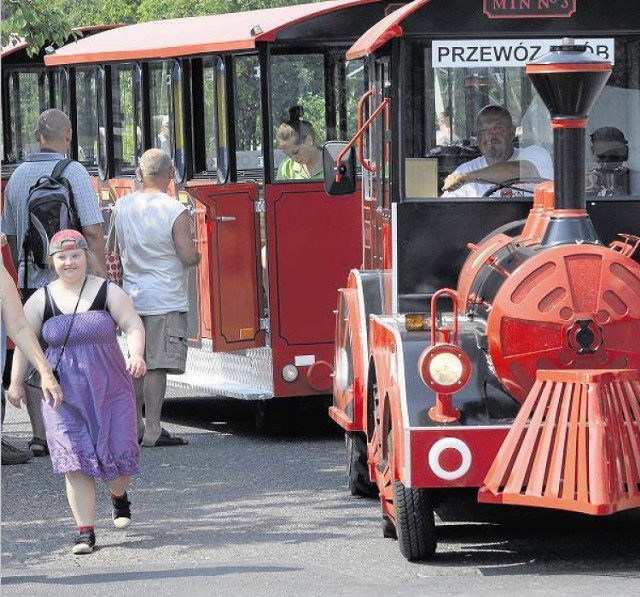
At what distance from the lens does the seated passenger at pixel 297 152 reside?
1130 cm

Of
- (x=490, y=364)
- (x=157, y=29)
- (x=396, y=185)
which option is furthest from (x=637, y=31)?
(x=157, y=29)

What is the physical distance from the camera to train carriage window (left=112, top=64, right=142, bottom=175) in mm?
13711

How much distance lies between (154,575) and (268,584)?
1.81 ft

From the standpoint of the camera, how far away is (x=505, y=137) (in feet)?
26.2

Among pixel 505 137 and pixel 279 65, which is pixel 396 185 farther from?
pixel 279 65

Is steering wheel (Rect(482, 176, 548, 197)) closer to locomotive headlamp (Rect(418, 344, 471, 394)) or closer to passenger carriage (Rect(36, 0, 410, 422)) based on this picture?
→ locomotive headlamp (Rect(418, 344, 471, 394))

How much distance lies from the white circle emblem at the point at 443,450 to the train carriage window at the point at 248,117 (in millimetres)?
4990

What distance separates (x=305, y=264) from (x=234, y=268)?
0.45 m

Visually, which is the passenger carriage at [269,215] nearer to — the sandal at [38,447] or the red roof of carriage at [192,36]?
the red roof of carriage at [192,36]

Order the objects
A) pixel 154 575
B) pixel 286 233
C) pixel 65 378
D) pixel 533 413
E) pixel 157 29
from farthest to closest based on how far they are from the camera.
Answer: pixel 157 29 → pixel 286 233 → pixel 65 378 → pixel 154 575 → pixel 533 413

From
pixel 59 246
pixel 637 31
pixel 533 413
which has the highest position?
pixel 637 31

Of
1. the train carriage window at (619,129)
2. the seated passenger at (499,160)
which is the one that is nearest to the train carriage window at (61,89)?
the seated passenger at (499,160)

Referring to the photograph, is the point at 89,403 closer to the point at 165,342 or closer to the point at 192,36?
the point at 165,342

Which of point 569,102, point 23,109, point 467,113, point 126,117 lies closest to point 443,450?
point 569,102
